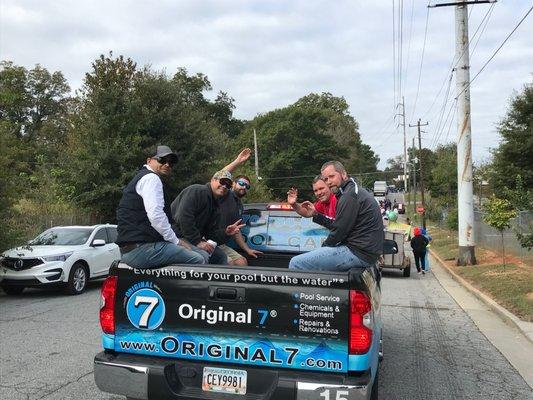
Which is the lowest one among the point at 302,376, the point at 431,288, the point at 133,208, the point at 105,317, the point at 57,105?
the point at 431,288

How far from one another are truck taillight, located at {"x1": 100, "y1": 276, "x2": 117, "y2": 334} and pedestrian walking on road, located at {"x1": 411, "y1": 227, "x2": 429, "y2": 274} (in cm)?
1608

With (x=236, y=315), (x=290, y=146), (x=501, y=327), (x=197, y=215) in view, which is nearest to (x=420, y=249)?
(x=501, y=327)

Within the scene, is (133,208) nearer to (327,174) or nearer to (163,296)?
(163,296)

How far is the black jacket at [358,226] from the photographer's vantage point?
4.18m

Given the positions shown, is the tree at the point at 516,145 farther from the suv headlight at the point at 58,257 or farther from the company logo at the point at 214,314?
the company logo at the point at 214,314

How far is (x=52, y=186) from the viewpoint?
2367cm

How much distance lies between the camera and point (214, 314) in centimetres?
372

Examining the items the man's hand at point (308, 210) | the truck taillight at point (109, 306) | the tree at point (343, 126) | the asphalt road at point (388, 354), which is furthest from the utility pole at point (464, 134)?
the tree at point (343, 126)

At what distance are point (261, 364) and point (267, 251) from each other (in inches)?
127

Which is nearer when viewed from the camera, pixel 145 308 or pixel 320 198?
pixel 145 308

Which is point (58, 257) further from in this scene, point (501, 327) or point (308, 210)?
point (501, 327)

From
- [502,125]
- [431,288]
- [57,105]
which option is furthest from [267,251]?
[57,105]

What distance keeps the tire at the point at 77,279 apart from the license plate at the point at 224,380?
28.0ft

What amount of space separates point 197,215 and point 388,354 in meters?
3.22
